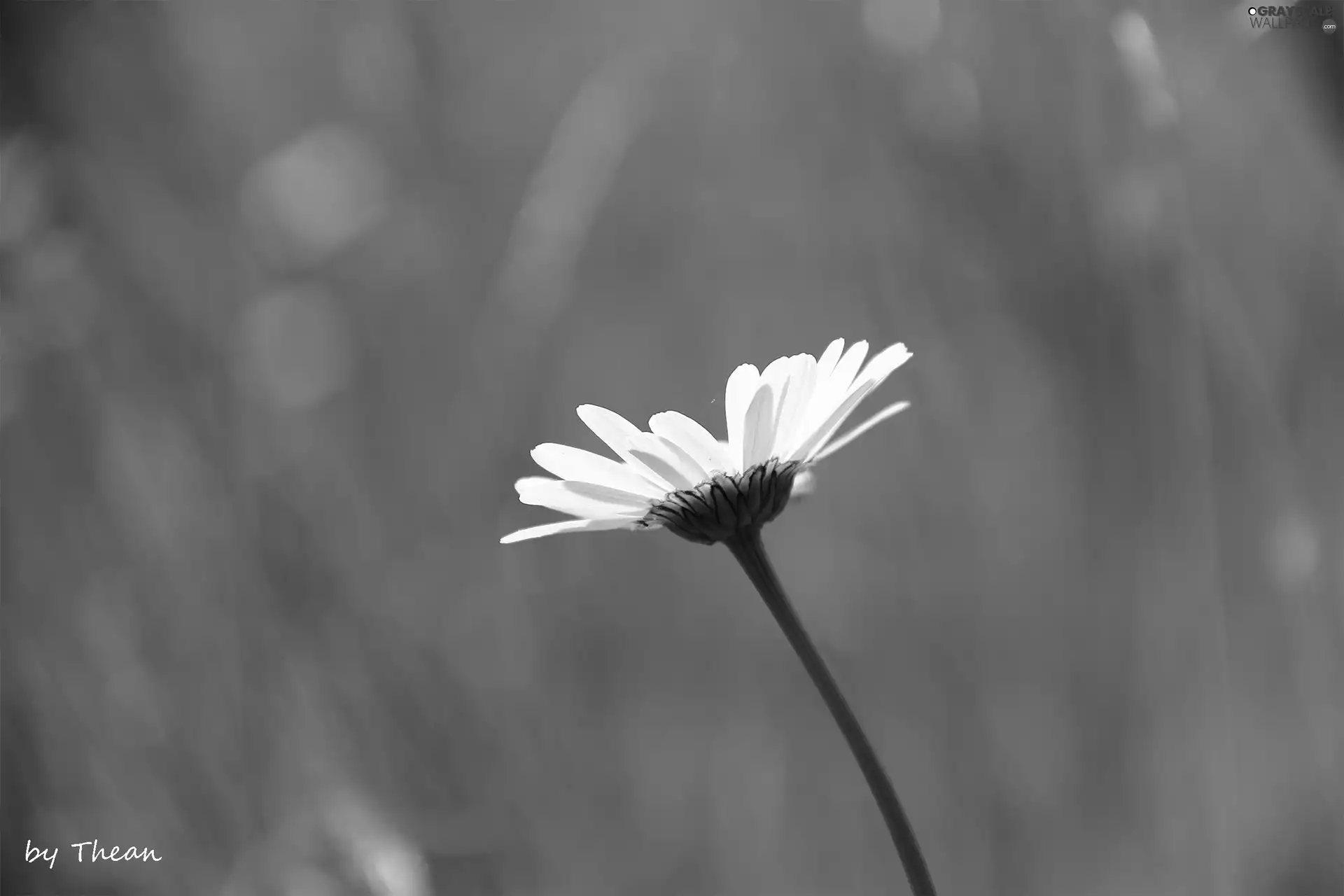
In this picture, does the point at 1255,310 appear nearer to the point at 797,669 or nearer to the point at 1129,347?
the point at 1129,347

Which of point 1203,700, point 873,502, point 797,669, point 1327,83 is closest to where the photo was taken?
point 1327,83

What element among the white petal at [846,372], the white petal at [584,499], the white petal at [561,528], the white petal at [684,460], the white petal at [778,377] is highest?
the white petal at [846,372]

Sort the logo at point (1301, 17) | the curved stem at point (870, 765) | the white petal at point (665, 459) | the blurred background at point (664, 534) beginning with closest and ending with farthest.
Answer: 1. the curved stem at point (870, 765)
2. the white petal at point (665, 459)
3. the logo at point (1301, 17)
4. the blurred background at point (664, 534)

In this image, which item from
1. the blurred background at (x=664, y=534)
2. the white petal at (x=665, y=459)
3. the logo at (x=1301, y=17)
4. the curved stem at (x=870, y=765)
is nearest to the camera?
the curved stem at (x=870, y=765)

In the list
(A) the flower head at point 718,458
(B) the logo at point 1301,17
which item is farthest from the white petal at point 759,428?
(B) the logo at point 1301,17

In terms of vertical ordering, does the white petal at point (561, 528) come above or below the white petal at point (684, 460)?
below

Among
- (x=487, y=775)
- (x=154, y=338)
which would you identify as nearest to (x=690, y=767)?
(x=487, y=775)

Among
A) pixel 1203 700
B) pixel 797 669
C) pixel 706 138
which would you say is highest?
pixel 706 138

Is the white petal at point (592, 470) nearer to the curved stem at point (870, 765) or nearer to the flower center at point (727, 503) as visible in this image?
the flower center at point (727, 503)
